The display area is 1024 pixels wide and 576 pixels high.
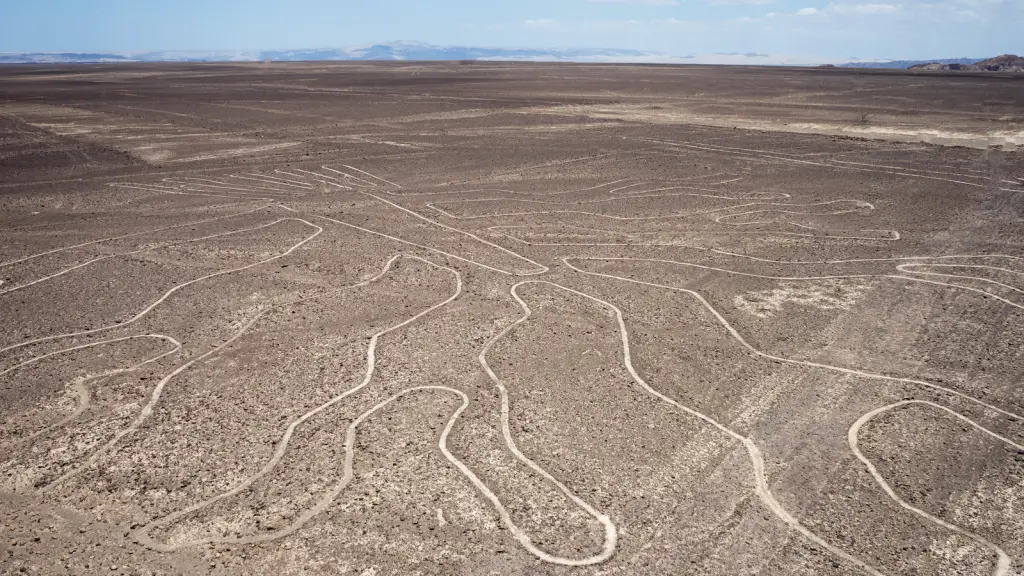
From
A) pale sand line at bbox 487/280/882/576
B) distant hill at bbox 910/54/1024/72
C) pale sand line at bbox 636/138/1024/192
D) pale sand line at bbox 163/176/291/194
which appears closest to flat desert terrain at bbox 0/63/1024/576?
pale sand line at bbox 487/280/882/576

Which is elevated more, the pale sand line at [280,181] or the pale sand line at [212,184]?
the pale sand line at [280,181]

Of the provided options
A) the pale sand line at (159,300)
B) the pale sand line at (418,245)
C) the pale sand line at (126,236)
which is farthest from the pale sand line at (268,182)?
the pale sand line at (159,300)

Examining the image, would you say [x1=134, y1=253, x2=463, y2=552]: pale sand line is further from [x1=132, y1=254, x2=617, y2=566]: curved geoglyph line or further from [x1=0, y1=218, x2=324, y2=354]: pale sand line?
[x1=0, y1=218, x2=324, y2=354]: pale sand line

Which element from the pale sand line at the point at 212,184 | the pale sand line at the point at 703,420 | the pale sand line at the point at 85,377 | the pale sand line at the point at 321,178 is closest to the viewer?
the pale sand line at the point at 703,420

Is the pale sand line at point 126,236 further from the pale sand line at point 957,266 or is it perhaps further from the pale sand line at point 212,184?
the pale sand line at point 957,266

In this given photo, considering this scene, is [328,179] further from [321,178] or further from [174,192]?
[174,192]

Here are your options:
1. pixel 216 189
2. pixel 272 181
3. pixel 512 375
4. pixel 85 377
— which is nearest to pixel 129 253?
pixel 85 377
